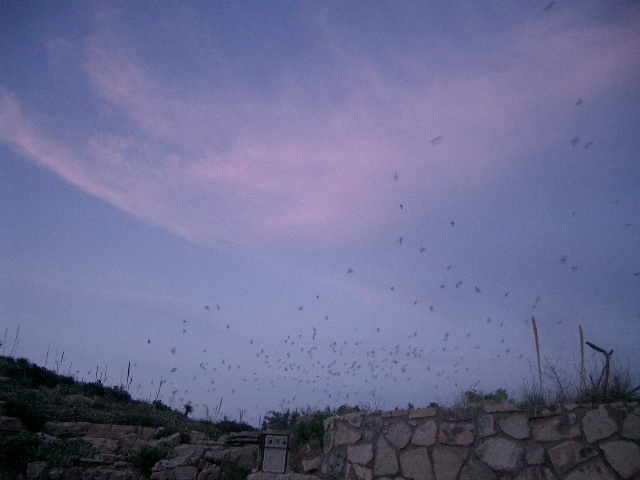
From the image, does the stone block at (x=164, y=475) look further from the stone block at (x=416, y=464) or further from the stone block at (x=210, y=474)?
the stone block at (x=416, y=464)

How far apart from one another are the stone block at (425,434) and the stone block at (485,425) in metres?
0.62

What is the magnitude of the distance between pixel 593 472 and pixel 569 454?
25 centimetres

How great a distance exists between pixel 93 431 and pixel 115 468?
2.59 m

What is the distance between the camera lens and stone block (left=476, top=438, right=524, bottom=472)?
204 inches

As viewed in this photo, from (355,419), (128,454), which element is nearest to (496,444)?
(355,419)

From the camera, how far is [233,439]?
15734 mm

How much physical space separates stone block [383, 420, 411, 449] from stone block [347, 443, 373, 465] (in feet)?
1.31

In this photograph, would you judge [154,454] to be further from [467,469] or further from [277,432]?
[467,469]

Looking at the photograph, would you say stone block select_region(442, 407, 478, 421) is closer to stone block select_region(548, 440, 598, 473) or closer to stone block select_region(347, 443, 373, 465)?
stone block select_region(548, 440, 598, 473)

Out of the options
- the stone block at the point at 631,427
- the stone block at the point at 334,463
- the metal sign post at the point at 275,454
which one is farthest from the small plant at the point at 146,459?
the stone block at the point at 631,427

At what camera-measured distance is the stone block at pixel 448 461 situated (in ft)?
18.5

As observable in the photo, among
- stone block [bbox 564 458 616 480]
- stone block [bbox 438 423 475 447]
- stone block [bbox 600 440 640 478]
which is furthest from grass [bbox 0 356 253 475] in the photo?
stone block [bbox 600 440 640 478]

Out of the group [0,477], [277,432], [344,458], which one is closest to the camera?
[344,458]

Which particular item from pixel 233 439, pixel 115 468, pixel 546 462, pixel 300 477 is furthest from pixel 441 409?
pixel 115 468
